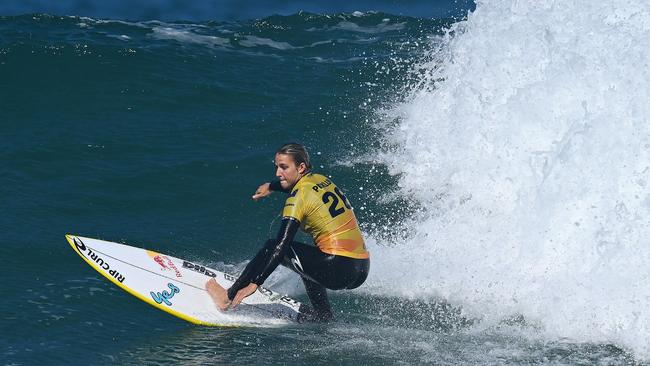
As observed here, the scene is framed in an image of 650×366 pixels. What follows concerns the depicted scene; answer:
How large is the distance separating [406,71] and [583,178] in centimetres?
701

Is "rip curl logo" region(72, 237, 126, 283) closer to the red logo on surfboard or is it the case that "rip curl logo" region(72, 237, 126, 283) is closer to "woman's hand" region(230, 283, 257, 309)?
the red logo on surfboard

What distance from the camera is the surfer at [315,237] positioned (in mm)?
9016

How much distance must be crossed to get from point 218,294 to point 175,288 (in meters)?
0.47

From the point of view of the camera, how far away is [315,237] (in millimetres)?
9328

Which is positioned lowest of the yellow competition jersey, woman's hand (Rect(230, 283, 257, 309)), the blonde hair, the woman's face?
woman's hand (Rect(230, 283, 257, 309))

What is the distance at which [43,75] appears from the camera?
1633cm

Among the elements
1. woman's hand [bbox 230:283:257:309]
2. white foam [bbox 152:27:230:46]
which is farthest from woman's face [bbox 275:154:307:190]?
white foam [bbox 152:27:230:46]

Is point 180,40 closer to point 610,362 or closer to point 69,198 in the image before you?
point 69,198

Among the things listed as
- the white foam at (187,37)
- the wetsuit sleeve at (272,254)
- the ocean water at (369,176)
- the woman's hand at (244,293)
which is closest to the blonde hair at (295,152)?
the wetsuit sleeve at (272,254)

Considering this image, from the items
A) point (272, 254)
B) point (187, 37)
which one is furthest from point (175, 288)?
point (187, 37)

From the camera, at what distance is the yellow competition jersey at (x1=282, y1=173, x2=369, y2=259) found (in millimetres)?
9023

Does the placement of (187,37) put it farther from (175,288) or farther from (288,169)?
(288,169)

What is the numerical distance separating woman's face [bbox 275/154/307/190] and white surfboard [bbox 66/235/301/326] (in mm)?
1384

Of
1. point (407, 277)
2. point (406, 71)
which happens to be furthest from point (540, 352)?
point (406, 71)
